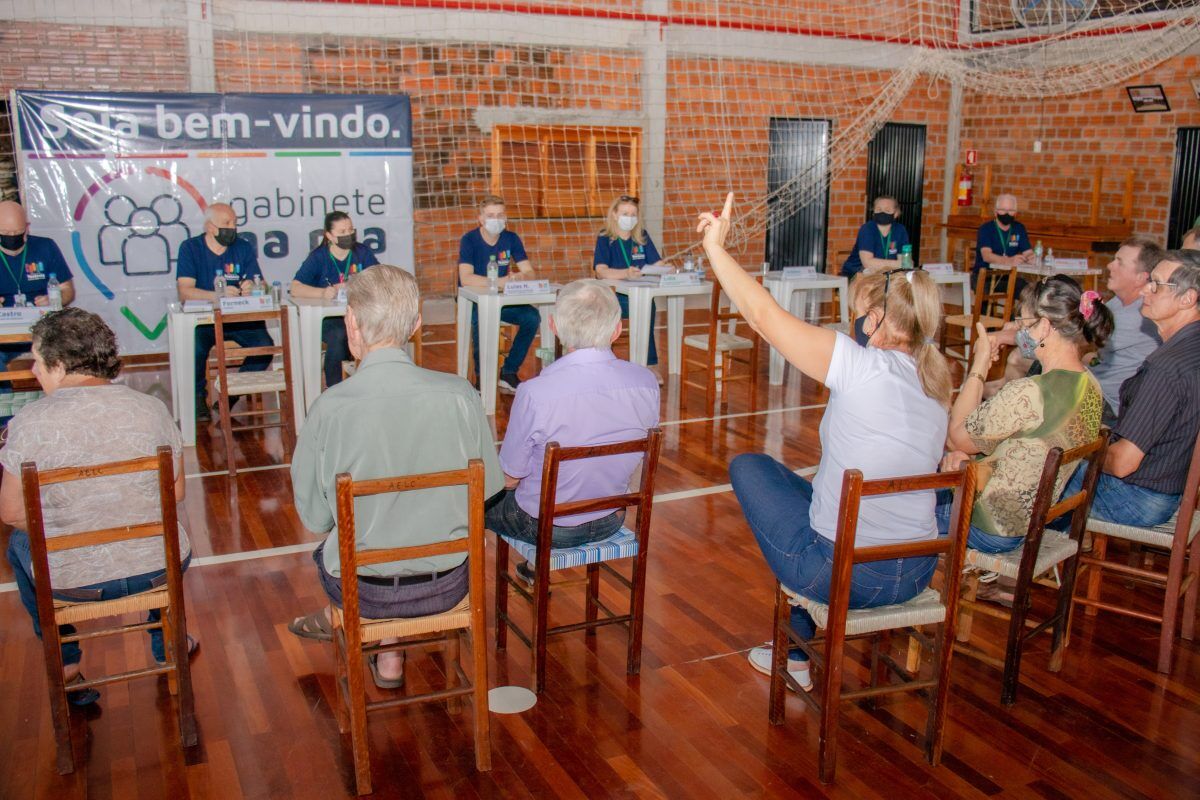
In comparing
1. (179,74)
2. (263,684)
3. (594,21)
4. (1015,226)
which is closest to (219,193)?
(179,74)

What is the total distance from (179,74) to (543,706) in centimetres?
671

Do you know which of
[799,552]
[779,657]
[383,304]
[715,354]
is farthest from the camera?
[715,354]

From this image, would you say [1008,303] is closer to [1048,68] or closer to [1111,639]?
[1048,68]

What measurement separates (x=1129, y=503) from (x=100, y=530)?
2913 mm

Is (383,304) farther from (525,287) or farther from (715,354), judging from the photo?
(715,354)

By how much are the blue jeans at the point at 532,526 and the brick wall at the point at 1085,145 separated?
323 inches

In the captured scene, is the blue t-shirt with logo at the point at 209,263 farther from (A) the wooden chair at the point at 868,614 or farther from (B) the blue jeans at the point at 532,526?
(A) the wooden chair at the point at 868,614

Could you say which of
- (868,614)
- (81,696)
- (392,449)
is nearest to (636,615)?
(868,614)

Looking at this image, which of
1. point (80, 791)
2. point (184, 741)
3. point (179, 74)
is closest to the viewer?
point (80, 791)

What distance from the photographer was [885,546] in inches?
90.7

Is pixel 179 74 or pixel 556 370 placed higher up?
pixel 179 74

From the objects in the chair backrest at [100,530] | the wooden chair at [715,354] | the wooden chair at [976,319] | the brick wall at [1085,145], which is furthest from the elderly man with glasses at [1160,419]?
the brick wall at [1085,145]

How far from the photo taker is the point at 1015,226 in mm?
8031

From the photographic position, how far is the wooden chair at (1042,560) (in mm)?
2611
